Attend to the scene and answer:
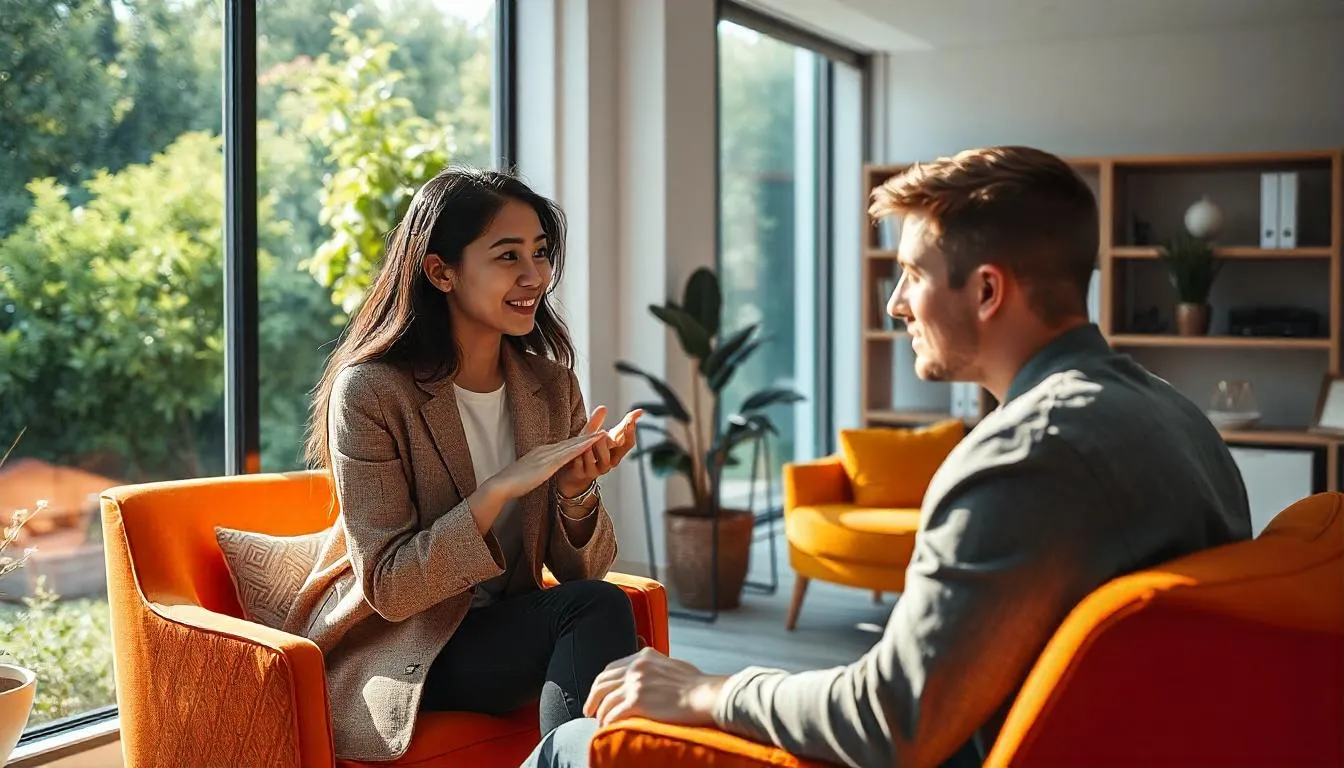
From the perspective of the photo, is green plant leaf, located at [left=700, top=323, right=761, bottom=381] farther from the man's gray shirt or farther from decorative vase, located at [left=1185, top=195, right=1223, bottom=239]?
the man's gray shirt

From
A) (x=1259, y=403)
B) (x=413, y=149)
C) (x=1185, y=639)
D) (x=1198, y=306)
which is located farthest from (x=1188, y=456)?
(x=1259, y=403)

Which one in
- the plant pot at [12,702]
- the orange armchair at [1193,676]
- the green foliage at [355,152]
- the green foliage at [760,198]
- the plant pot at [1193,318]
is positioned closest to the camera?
the orange armchair at [1193,676]

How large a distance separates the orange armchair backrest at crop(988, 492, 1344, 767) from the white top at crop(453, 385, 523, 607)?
4.22ft

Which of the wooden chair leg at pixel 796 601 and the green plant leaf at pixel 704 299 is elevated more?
the green plant leaf at pixel 704 299

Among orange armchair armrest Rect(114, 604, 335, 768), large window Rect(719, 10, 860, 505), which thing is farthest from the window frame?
orange armchair armrest Rect(114, 604, 335, 768)

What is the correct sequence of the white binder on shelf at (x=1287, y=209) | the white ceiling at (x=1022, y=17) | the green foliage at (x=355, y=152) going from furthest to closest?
the white binder on shelf at (x=1287, y=209) < the white ceiling at (x=1022, y=17) < the green foliage at (x=355, y=152)

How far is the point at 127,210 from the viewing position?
3191 millimetres

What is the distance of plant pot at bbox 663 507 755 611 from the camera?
185 inches

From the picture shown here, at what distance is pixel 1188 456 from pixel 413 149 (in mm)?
3269

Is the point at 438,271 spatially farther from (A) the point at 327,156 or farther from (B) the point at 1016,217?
(A) the point at 327,156

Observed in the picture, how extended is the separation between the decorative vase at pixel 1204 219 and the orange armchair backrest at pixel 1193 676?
4.88m

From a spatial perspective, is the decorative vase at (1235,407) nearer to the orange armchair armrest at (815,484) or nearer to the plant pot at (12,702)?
the orange armchair armrest at (815,484)

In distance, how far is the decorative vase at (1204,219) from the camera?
566 centimetres

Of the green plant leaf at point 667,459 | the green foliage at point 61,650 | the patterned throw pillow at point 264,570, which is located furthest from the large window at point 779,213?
the patterned throw pillow at point 264,570
